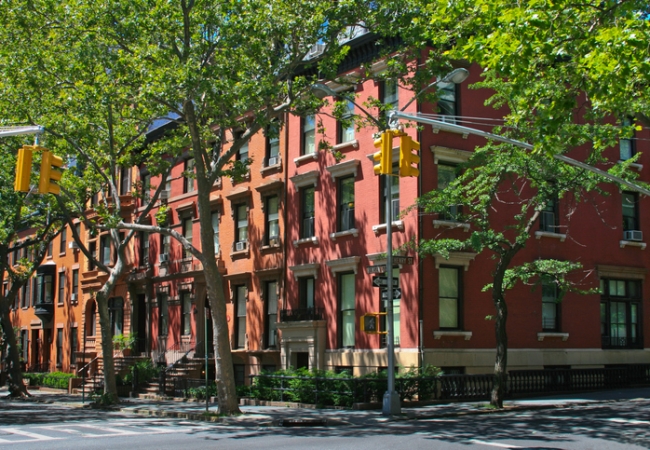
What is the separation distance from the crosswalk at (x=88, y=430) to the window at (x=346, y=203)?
10.8m

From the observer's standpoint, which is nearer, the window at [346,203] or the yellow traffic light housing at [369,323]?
the yellow traffic light housing at [369,323]

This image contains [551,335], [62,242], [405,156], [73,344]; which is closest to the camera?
[405,156]

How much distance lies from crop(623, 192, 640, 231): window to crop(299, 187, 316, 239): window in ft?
43.6

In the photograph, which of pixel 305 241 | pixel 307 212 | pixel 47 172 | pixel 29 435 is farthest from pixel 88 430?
pixel 307 212

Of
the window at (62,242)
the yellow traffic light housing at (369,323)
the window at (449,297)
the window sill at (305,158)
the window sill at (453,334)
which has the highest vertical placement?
the window sill at (305,158)

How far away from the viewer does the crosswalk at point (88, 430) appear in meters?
18.2

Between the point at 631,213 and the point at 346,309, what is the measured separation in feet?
43.8

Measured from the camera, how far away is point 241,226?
3512 centimetres

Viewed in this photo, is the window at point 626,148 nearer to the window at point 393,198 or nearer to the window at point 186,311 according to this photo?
the window at point 393,198

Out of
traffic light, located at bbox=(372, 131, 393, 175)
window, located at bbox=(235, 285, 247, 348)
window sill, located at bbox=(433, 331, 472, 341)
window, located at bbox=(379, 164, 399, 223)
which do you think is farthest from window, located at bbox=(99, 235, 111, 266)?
traffic light, located at bbox=(372, 131, 393, 175)

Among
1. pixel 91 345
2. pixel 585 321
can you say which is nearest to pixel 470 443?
pixel 585 321

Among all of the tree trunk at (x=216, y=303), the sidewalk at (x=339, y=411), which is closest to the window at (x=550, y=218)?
the sidewalk at (x=339, y=411)

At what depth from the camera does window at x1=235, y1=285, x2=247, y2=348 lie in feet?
113

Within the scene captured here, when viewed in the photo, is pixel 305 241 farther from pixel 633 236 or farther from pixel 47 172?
pixel 47 172
